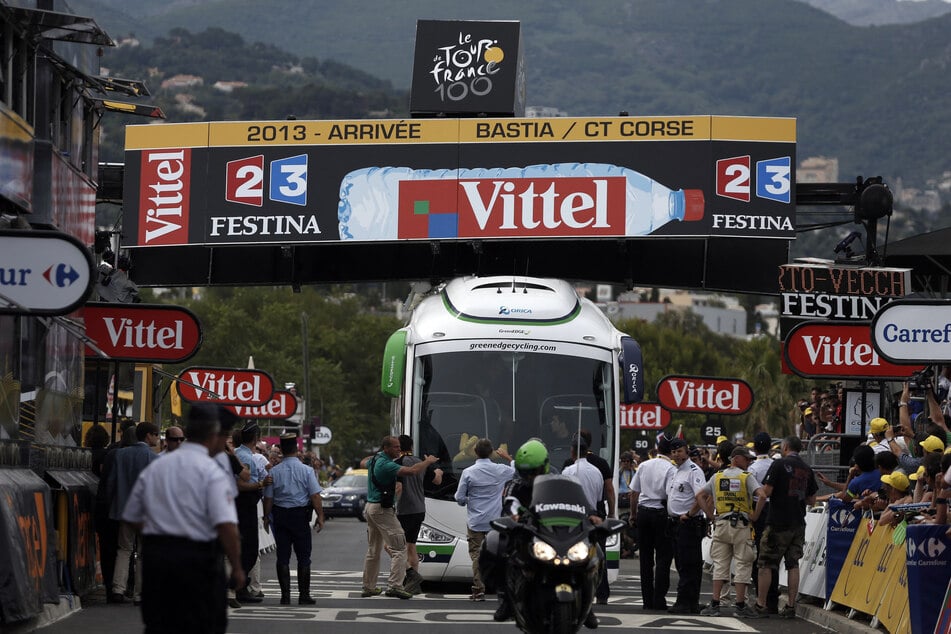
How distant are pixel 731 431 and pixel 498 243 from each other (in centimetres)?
6056

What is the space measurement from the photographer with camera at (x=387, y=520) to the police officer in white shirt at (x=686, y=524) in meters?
2.92

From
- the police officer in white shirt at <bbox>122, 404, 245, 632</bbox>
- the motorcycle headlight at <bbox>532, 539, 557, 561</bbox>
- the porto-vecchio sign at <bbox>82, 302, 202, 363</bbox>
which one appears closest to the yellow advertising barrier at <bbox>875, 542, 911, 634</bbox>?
the motorcycle headlight at <bbox>532, 539, 557, 561</bbox>

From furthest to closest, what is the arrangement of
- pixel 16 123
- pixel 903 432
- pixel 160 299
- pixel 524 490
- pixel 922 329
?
pixel 160 299 < pixel 903 432 < pixel 16 123 < pixel 922 329 < pixel 524 490

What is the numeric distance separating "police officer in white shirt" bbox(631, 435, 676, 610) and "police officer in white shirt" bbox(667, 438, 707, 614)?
140mm

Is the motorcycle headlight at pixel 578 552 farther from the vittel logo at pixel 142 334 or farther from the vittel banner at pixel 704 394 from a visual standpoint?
the vittel banner at pixel 704 394

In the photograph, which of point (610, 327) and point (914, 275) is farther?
point (914, 275)

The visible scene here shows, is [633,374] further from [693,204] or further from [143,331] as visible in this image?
[693,204]

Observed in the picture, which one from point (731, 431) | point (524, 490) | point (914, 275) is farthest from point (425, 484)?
point (731, 431)

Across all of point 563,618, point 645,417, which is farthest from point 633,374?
point 645,417

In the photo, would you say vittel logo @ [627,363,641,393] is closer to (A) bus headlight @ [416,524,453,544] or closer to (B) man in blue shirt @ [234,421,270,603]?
(A) bus headlight @ [416,524,453,544]

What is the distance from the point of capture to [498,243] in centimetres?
2973

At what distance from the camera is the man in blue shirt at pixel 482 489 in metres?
17.9

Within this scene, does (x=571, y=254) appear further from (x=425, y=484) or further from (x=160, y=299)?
(x=160, y=299)

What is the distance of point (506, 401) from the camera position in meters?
20.4
